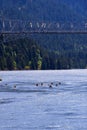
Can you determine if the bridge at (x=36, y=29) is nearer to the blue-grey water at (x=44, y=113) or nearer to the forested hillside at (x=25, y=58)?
the forested hillside at (x=25, y=58)

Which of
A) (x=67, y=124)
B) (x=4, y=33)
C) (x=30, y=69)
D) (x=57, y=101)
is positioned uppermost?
(x=67, y=124)

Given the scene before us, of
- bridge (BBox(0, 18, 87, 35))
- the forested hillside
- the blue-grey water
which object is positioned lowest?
the forested hillside

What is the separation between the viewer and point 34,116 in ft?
126

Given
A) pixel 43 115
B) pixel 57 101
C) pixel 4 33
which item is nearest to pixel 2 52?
pixel 4 33

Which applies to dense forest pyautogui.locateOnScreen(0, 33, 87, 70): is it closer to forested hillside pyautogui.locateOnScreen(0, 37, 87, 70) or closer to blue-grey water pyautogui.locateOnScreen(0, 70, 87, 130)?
forested hillside pyautogui.locateOnScreen(0, 37, 87, 70)

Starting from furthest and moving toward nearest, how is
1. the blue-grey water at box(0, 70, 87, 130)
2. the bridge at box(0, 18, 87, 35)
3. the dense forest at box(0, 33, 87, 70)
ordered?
the dense forest at box(0, 33, 87, 70), the bridge at box(0, 18, 87, 35), the blue-grey water at box(0, 70, 87, 130)

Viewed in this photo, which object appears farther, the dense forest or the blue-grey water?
the dense forest

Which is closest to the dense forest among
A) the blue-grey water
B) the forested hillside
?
the forested hillside

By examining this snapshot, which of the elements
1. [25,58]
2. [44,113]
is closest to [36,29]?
[25,58]

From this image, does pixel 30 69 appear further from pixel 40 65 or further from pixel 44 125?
pixel 44 125

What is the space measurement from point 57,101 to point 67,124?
1479 cm

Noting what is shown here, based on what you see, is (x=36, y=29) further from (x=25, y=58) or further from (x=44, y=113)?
(x=44, y=113)

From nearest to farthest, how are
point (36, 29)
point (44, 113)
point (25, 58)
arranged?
point (44, 113), point (36, 29), point (25, 58)

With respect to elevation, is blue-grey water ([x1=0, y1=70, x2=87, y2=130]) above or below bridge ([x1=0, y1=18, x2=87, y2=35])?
above
